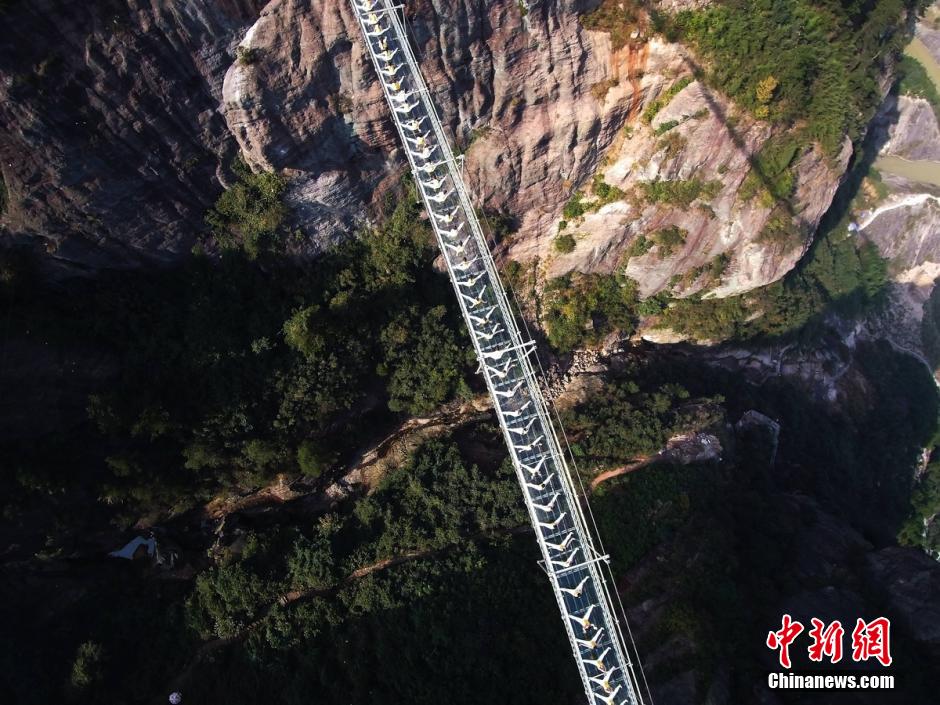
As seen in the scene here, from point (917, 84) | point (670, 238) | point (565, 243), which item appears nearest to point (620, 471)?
point (565, 243)

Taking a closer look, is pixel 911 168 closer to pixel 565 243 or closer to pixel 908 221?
pixel 908 221

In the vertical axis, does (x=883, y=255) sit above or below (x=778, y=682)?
above

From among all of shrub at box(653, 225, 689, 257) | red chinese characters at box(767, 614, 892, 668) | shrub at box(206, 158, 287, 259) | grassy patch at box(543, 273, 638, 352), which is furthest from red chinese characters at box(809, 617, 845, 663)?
shrub at box(206, 158, 287, 259)

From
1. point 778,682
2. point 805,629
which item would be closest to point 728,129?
point 805,629

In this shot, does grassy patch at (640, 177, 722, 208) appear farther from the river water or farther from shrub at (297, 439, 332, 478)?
the river water

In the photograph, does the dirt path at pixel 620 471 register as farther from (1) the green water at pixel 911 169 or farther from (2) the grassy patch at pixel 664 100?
(1) the green water at pixel 911 169

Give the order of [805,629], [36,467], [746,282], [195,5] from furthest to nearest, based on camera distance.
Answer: [746,282] < [805,629] < [36,467] < [195,5]

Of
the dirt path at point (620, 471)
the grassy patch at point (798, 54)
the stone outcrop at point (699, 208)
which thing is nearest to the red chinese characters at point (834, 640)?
the dirt path at point (620, 471)

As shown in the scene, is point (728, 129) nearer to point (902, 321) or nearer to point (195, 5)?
point (195, 5)
